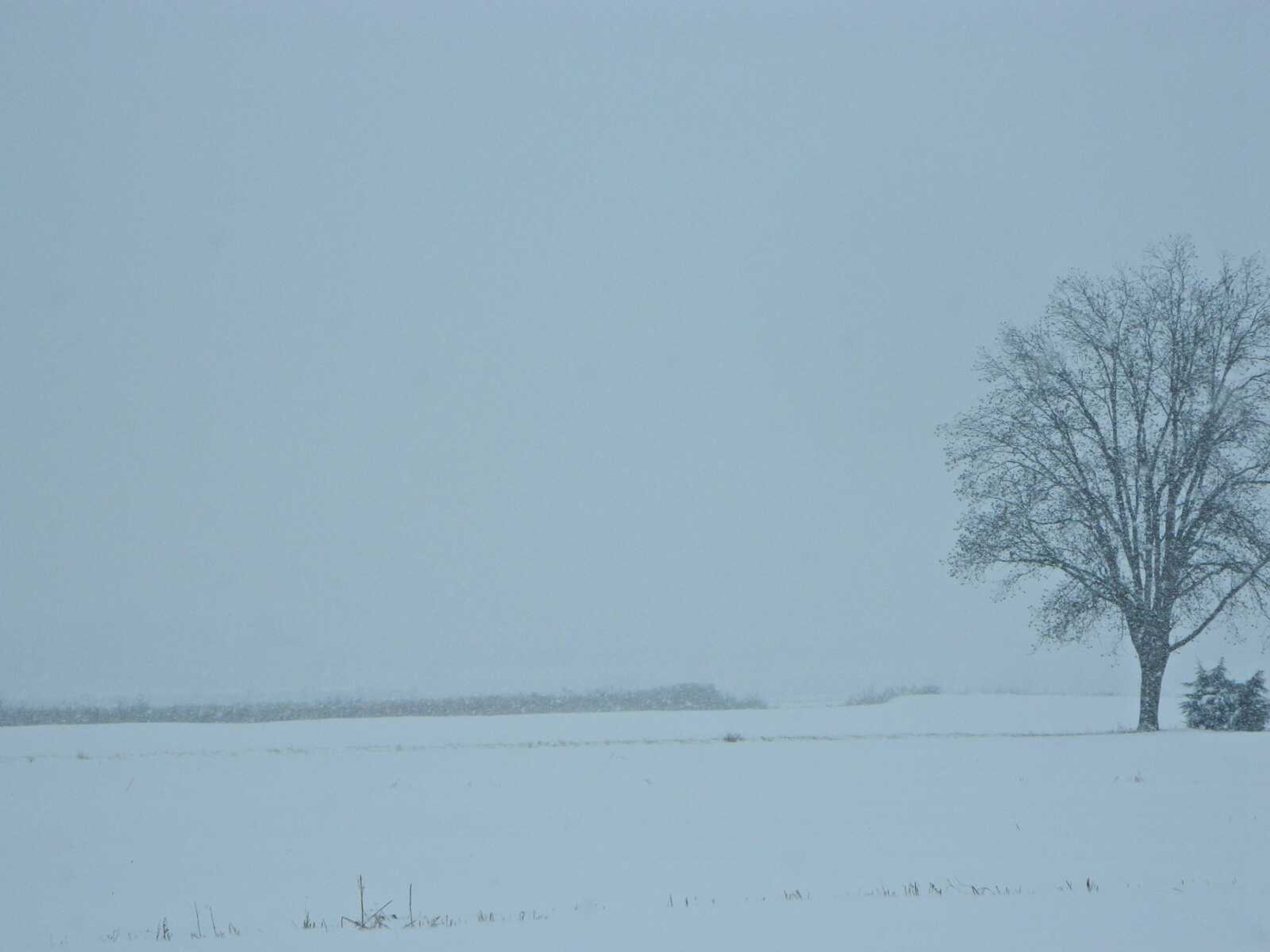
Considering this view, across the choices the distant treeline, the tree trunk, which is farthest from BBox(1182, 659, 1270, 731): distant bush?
the distant treeline

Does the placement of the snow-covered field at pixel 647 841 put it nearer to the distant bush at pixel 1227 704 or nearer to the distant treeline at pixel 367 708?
the distant bush at pixel 1227 704

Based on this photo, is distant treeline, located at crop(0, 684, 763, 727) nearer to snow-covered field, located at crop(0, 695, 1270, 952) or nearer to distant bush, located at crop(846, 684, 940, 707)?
distant bush, located at crop(846, 684, 940, 707)

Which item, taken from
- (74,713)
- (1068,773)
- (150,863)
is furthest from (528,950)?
(74,713)

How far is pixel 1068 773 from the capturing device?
1798cm

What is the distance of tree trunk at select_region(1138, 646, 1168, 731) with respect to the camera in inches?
952

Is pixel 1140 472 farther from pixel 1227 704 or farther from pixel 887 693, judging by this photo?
pixel 887 693

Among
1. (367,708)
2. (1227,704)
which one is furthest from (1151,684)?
(367,708)

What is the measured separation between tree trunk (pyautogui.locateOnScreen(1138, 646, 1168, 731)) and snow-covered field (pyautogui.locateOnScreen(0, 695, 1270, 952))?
3.18 meters

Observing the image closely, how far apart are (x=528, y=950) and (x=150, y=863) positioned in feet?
28.7

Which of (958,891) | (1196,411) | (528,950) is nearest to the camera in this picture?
(528,950)

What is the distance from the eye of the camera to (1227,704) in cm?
2533

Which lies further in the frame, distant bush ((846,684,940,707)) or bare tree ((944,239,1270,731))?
distant bush ((846,684,940,707))

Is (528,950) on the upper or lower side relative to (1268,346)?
lower

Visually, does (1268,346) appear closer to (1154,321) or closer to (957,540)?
(1154,321)
